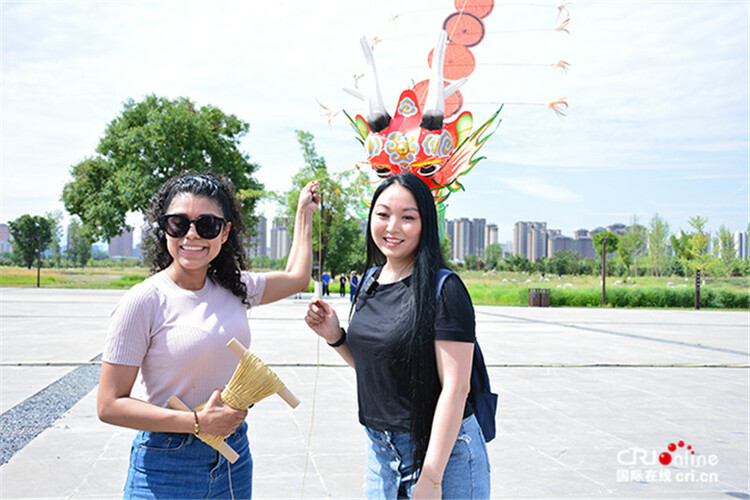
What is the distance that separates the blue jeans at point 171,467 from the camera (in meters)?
1.83

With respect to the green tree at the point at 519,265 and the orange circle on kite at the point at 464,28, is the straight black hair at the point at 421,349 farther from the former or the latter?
the green tree at the point at 519,265

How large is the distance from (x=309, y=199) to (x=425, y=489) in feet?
4.16

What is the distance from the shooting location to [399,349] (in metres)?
1.89

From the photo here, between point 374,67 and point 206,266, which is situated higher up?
point 374,67

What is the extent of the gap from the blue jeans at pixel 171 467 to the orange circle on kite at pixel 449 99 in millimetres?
3061

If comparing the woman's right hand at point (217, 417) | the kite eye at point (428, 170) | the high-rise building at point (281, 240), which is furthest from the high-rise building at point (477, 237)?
the woman's right hand at point (217, 417)

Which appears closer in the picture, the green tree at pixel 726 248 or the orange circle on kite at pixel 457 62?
the orange circle on kite at pixel 457 62

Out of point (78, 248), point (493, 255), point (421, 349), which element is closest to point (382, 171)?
point (421, 349)

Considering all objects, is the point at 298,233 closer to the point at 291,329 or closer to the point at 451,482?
the point at 451,482

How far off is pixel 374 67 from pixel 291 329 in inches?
370

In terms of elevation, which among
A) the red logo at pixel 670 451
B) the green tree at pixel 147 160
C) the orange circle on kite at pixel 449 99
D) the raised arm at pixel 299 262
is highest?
the green tree at pixel 147 160

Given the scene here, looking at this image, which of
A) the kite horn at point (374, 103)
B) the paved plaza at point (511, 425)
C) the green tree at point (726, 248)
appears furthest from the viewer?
the green tree at point (726, 248)

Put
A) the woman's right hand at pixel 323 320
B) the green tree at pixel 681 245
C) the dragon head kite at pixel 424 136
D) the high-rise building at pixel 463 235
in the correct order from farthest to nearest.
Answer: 1. the high-rise building at pixel 463 235
2. the green tree at pixel 681 245
3. the dragon head kite at pixel 424 136
4. the woman's right hand at pixel 323 320

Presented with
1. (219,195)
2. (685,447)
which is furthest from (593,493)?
(219,195)
